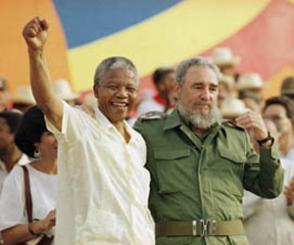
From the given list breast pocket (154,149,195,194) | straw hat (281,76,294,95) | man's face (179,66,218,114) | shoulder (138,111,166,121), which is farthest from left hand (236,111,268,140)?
straw hat (281,76,294,95)

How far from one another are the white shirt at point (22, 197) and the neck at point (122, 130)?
783mm

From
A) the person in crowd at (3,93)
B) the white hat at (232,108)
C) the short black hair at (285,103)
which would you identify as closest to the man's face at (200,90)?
the white hat at (232,108)

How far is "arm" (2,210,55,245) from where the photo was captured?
7621 mm

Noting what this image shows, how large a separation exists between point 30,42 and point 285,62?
347 inches

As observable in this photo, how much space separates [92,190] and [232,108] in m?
4.18

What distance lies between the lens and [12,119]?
9102 millimetres

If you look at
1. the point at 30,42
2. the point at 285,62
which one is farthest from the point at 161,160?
the point at 285,62

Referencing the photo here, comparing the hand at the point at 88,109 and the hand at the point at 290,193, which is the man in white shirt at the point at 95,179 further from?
the hand at the point at 290,193

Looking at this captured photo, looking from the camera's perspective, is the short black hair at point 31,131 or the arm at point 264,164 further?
the short black hair at point 31,131

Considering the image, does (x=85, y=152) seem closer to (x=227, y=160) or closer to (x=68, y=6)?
(x=227, y=160)

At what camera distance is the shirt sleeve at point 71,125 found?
22.4ft

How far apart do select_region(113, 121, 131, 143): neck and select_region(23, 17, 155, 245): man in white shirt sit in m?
0.08

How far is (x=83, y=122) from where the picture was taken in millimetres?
6977

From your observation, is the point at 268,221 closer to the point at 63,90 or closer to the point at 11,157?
the point at 11,157
